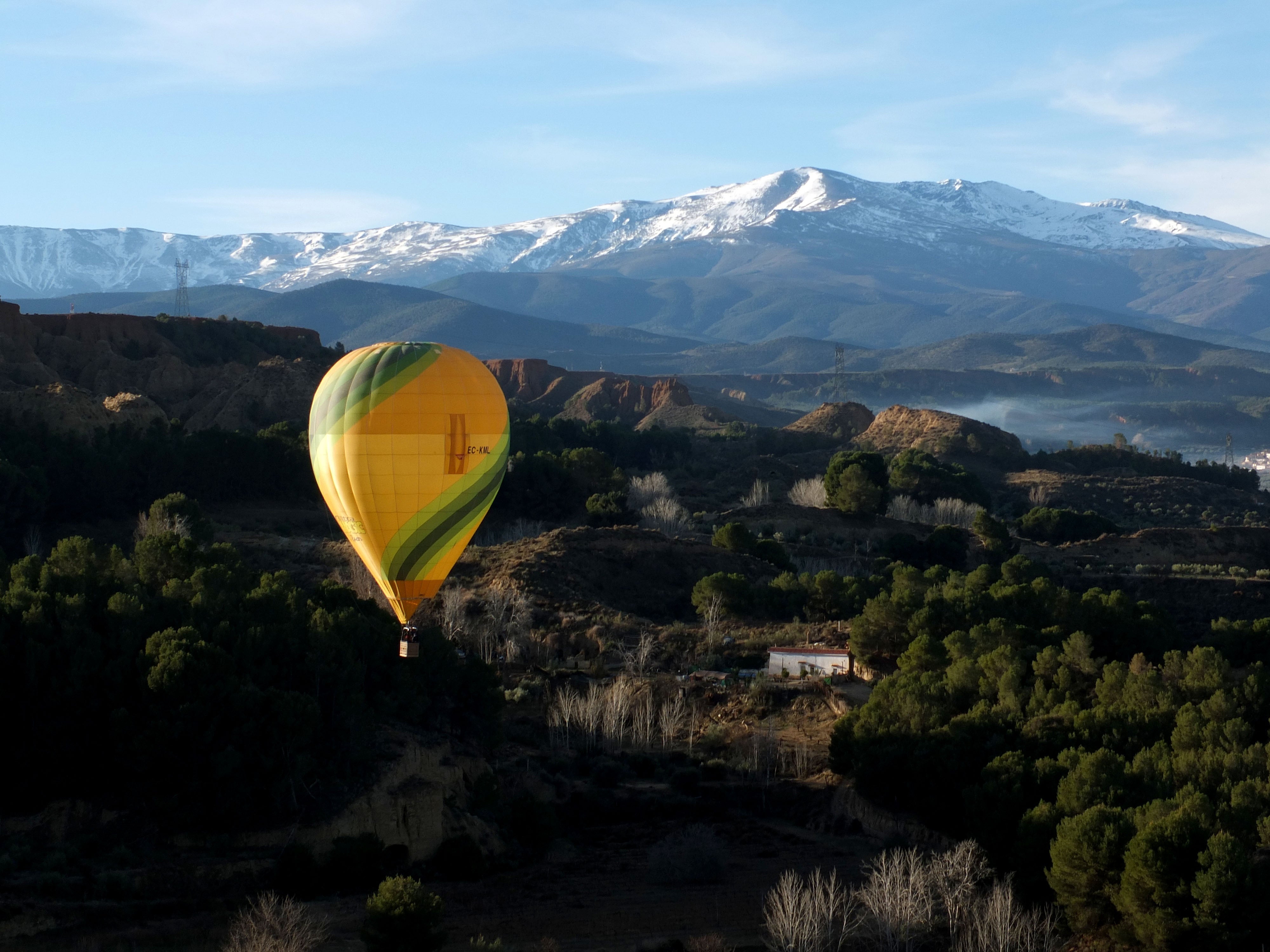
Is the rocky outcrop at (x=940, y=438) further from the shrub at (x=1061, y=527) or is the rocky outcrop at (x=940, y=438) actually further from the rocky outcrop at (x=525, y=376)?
the rocky outcrop at (x=525, y=376)

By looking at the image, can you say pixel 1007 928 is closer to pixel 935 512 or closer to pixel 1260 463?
pixel 935 512

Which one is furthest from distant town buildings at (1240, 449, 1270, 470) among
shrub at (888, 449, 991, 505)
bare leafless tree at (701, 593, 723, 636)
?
bare leafless tree at (701, 593, 723, 636)

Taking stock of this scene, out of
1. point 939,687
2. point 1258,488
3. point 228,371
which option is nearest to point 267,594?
point 939,687

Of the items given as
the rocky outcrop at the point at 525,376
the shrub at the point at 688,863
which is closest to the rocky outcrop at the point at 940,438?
the rocky outcrop at the point at 525,376

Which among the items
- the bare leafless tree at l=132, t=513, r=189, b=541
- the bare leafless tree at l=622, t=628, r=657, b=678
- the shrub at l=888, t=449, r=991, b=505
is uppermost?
the shrub at l=888, t=449, r=991, b=505

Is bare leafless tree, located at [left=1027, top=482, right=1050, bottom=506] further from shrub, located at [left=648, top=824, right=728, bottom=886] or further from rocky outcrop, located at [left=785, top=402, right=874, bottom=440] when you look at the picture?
shrub, located at [left=648, top=824, right=728, bottom=886]

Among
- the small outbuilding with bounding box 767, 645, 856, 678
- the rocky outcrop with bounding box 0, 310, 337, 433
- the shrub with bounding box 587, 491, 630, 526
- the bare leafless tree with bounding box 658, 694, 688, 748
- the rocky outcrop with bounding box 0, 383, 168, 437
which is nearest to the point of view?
the bare leafless tree with bounding box 658, 694, 688, 748

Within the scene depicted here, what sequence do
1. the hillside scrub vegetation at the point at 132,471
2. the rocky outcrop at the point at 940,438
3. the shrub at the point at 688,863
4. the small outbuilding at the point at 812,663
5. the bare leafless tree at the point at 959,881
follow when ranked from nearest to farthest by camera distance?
1. the bare leafless tree at the point at 959,881
2. the shrub at the point at 688,863
3. the small outbuilding at the point at 812,663
4. the hillside scrub vegetation at the point at 132,471
5. the rocky outcrop at the point at 940,438

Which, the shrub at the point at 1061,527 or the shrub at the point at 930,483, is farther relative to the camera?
the shrub at the point at 930,483
